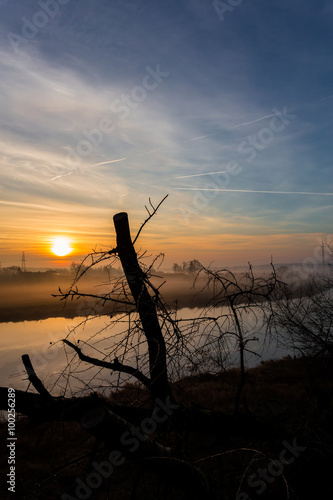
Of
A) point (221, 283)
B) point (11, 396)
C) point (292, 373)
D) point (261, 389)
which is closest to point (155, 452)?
point (11, 396)

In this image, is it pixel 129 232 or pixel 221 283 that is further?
pixel 129 232

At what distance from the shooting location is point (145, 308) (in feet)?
11.8

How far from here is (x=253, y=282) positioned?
12.0ft

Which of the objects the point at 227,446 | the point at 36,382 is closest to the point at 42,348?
the point at 227,446

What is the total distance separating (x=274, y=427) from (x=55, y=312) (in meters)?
55.0

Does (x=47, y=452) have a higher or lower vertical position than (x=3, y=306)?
lower

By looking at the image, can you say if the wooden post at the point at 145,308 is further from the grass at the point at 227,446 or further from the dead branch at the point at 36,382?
the dead branch at the point at 36,382

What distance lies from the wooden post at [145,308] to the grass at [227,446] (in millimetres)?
310

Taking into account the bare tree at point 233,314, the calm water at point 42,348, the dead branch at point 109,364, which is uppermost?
the bare tree at point 233,314

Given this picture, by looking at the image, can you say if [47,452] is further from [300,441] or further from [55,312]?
[55,312]

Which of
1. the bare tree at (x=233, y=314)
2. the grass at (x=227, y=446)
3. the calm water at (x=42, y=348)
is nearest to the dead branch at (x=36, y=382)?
the grass at (x=227, y=446)

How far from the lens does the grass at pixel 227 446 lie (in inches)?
125

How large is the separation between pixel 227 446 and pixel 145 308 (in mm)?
1993

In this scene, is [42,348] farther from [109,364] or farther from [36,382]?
[36,382]
